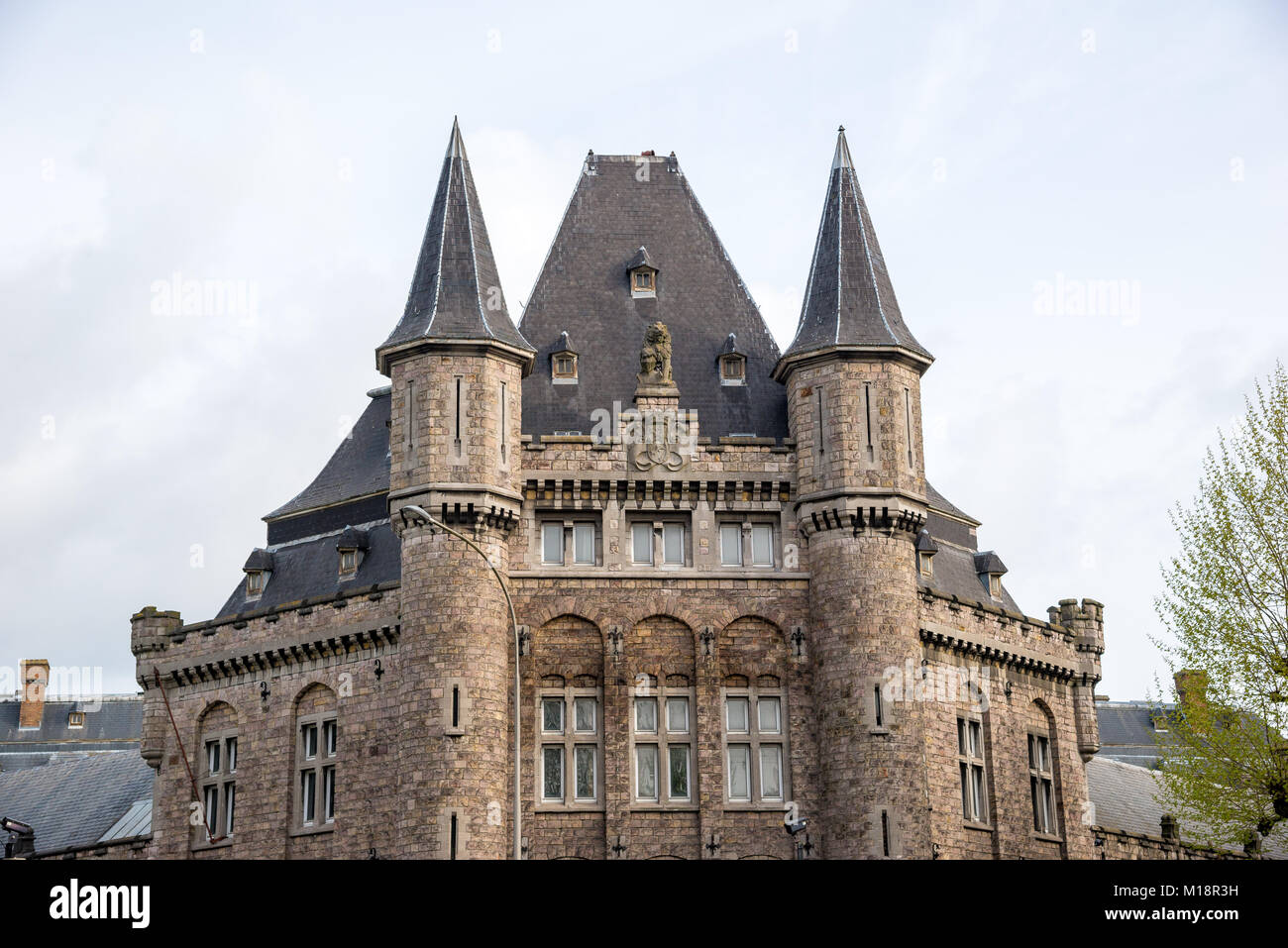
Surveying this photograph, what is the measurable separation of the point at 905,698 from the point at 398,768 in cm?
1202

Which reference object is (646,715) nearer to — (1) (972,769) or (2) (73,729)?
(1) (972,769)

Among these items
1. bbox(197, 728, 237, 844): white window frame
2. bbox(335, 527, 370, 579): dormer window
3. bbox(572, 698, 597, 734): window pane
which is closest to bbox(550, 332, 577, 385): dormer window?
bbox(335, 527, 370, 579): dormer window

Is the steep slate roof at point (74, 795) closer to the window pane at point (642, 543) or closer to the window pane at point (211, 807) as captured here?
the window pane at point (211, 807)

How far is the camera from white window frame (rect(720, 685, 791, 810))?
43.2 metres

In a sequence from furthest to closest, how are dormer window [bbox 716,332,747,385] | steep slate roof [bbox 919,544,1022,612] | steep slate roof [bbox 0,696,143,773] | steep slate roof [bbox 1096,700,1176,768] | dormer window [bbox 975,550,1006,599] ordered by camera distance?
steep slate roof [bbox 0,696,143,773] → steep slate roof [bbox 1096,700,1176,768] → dormer window [bbox 975,550,1006,599] → steep slate roof [bbox 919,544,1022,612] → dormer window [bbox 716,332,747,385]

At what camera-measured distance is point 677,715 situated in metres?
43.9

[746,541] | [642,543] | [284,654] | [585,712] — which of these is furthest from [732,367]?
[284,654]

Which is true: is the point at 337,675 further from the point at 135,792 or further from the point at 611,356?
the point at 135,792

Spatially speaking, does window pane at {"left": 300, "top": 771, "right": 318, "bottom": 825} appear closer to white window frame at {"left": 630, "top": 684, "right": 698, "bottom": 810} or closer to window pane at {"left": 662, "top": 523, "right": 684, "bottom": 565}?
white window frame at {"left": 630, "top": 684, "right": 698, "bottom": 810}

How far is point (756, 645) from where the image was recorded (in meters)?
44.3

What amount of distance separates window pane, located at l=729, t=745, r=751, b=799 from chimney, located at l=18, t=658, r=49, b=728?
184 feet

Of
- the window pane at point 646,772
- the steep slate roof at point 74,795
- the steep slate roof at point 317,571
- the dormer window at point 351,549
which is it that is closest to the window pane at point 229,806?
the steep slate roof at point 317,571

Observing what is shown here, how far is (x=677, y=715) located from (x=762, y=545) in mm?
4829

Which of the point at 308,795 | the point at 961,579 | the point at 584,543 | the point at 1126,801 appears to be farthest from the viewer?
the point at 1126,801
